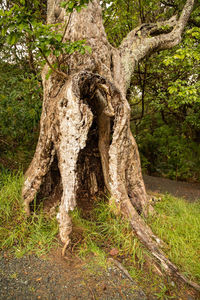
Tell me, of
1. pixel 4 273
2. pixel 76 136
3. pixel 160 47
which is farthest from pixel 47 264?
pixel 160 47

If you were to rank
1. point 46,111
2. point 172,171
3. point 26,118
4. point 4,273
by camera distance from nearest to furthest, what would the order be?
1. point 4,273
2. point 46,111
3. point 26,118
4. point 172,171

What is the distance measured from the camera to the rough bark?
256 centimetres

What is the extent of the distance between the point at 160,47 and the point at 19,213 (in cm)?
432

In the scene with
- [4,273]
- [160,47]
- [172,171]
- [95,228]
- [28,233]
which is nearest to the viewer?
[4,273]

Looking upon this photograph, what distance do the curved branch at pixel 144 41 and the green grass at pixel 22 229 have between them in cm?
265

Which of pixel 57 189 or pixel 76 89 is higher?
pixel 76 89

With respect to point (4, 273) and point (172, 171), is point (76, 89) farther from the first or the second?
point (172, 171)

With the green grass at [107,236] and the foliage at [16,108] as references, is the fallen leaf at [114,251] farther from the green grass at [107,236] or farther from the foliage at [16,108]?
the foliage at [16,108]

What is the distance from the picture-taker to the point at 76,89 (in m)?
2.56

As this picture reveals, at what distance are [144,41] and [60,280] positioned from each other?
4.31 meters

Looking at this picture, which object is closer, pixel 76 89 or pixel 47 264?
pixel 47 264

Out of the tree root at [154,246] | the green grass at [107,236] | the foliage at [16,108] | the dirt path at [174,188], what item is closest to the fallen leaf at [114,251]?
the green grass at [107,236]

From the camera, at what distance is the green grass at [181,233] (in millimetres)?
2484

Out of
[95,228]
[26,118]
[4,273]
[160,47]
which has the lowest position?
[4,273]
